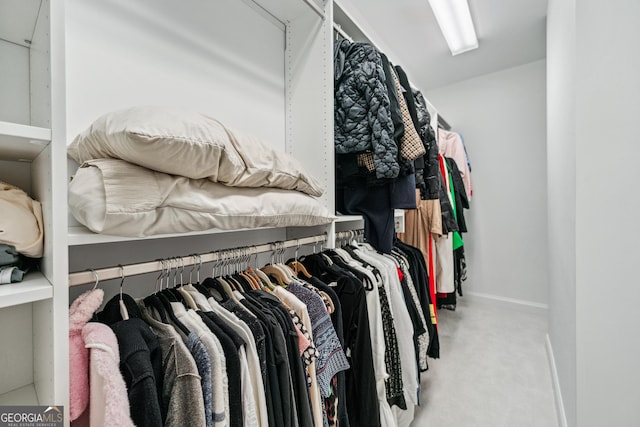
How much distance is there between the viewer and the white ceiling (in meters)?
2.09

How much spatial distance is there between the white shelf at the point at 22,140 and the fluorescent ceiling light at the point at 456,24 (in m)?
2.33

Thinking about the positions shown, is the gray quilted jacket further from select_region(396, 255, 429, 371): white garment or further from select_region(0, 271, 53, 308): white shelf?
select_region(0, 271, 53, 308): white shelf

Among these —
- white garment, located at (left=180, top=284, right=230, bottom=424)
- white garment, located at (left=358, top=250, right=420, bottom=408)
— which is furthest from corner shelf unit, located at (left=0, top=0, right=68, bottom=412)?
white garment, located at (left=358, top=250, right=420, bottom=408)

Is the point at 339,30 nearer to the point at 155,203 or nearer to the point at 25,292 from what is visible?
the point at 155,203

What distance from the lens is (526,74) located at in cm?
305

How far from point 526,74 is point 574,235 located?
2.68m

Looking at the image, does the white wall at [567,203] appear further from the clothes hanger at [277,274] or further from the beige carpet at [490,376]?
the clothes hanger at [277,274]

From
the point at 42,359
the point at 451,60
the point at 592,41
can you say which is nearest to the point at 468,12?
the point at 451,60

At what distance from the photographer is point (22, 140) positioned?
0.51m

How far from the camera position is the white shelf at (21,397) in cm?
64

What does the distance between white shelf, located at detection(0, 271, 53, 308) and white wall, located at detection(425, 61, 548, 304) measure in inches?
149

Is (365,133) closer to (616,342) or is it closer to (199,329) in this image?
(199,329)

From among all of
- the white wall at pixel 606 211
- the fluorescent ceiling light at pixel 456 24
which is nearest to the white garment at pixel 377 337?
the white wall at pixel 606 211

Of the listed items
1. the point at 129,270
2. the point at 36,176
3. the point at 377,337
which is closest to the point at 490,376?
the point at 377,337
